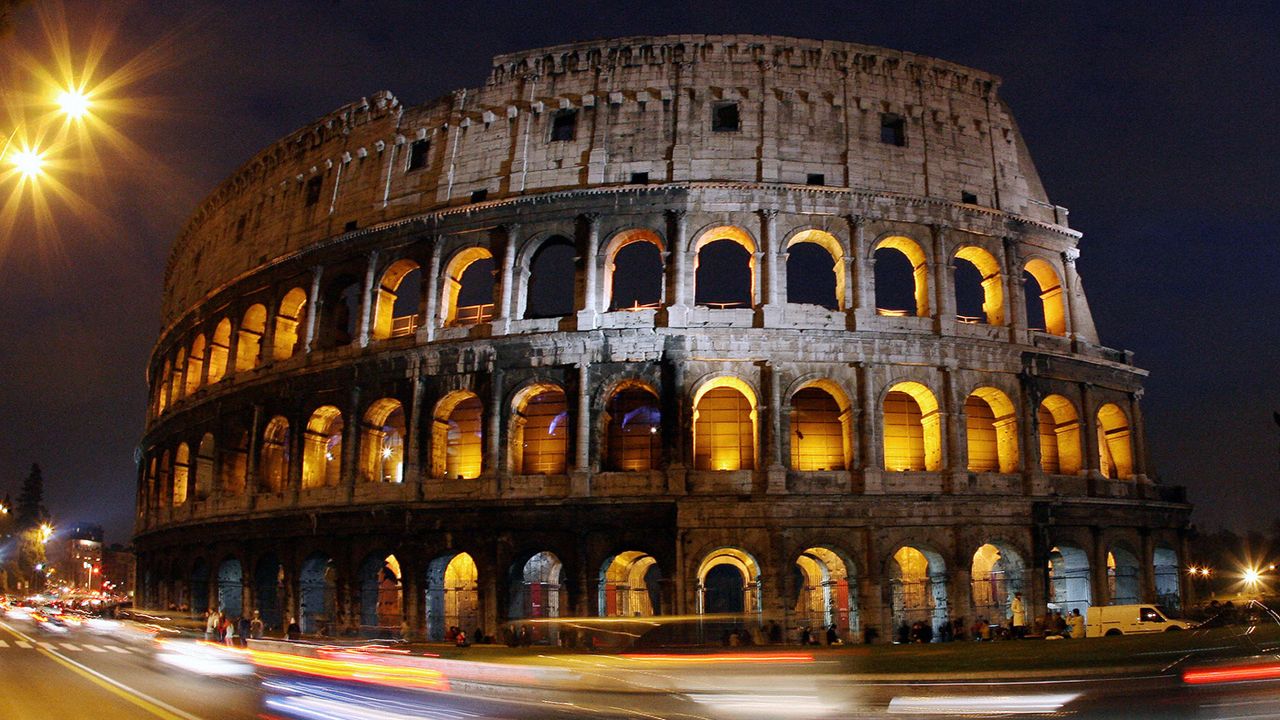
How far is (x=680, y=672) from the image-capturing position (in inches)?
471

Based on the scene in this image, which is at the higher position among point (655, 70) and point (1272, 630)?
point (655, 70)

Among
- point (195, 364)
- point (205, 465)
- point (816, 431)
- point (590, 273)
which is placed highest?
point (590, 273)

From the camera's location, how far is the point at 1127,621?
23.8m

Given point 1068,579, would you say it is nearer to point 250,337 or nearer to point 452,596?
point 452,596

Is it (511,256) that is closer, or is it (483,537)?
(483,537)

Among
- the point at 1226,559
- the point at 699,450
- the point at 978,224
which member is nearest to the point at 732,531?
the point at 699,450

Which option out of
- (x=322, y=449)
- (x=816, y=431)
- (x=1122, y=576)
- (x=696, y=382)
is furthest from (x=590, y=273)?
(x=1122, y=576)

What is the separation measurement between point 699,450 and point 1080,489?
11.3 metres

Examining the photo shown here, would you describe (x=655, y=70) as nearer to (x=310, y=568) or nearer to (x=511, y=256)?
(x=511, y=256)

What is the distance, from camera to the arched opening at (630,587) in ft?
86.8

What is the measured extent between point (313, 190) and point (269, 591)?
13958 millimetres

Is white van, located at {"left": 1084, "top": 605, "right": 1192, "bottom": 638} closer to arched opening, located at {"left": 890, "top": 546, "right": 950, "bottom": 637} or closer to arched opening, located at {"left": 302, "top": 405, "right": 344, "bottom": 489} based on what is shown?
arched opening, located at {"left": 890, "top": 546, "right": 950, "bottom": 637}

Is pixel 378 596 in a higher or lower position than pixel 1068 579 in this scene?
lower

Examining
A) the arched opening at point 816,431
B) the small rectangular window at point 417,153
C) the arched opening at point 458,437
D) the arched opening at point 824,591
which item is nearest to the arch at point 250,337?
the small rectangular window at point 417,153
